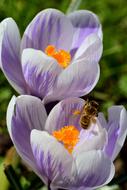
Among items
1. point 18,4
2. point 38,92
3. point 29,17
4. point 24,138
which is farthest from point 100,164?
point 18,4

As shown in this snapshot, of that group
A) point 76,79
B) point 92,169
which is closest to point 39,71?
point 76,79

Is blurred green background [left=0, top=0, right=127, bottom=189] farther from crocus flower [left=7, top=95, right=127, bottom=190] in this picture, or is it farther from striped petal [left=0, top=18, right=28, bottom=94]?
crocus flower [left=7, top=95, right=127, bottom=190]

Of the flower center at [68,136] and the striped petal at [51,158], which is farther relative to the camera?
the flower center at [68,136]

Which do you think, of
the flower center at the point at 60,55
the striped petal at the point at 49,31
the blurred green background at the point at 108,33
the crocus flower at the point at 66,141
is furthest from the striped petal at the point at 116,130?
the blurred green background at the point at 108,33

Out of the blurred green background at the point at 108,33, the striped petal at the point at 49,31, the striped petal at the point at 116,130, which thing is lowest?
the blurred green background at the point at 108,33

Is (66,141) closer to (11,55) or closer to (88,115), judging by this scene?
(88,115)

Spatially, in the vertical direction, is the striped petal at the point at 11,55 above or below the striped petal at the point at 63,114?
above

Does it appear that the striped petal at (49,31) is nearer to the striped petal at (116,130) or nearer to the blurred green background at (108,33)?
the striped petal at (116,130)
